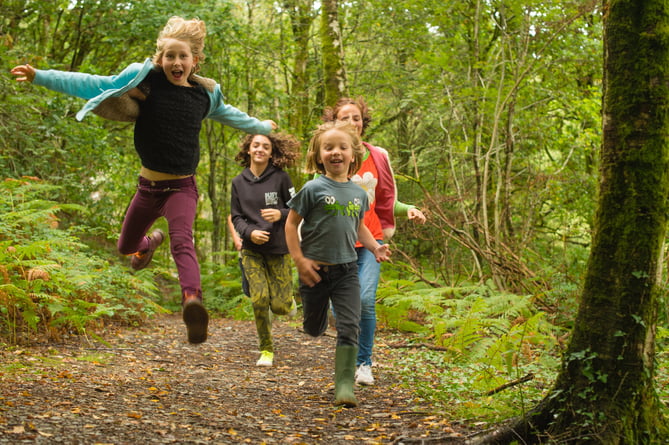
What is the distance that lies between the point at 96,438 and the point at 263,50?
43.2 feet

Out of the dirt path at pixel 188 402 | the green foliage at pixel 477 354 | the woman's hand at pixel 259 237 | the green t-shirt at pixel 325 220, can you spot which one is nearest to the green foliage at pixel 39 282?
the dirt path at pixel 188 402

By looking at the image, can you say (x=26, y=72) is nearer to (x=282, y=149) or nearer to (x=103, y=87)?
(x=103, y=87)

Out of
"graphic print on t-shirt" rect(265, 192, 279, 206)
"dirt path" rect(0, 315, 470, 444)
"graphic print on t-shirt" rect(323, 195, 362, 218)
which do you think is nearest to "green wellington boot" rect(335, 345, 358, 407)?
"dirt path" rect(0, 315, 470, 444)

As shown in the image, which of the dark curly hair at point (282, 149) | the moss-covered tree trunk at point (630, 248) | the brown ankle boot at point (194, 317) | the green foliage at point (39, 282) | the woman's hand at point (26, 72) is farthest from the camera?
the dark curly hair at point (282, 149)

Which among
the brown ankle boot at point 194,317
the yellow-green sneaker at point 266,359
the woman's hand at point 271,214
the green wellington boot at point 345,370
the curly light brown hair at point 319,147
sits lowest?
the yellow-green sneaker at point 266,359

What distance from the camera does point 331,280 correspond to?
4141 millimetres

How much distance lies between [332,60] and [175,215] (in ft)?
18.0

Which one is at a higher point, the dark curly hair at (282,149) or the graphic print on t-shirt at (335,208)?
the dark curly hair at (282,149)

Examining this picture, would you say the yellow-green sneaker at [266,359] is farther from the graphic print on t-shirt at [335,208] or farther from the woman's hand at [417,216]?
the graphic print on t-shirt at [335,208]

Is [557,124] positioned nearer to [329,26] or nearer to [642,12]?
[329,26]

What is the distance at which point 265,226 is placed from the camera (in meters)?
5.97

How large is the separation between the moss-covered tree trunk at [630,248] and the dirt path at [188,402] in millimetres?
801

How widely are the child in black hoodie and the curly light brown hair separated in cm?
155

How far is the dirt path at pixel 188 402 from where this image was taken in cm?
309
